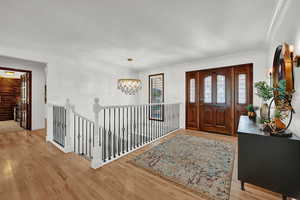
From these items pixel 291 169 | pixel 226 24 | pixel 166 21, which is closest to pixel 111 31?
pixel 166 21

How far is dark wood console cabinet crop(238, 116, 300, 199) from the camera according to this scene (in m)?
1.24

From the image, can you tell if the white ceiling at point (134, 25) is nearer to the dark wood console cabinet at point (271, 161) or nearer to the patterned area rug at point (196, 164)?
the dark wood console cabinet at point (271, 161)

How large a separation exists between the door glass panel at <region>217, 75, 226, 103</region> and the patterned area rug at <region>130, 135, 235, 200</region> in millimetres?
1397

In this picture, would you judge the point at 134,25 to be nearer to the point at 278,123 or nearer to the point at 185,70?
the point at 278,123

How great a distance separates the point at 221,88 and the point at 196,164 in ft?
9.06

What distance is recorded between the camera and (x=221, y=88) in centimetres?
398

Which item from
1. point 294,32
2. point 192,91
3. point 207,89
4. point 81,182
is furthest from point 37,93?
point 294,32

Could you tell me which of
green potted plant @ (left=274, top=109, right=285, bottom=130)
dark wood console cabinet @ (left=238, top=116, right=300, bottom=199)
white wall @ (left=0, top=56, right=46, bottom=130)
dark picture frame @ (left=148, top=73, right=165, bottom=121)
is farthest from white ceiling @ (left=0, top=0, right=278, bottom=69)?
dark picture frame @ (left=148, top=73, right=165, bottom=121)

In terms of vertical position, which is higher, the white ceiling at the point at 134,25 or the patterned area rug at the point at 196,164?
the white ceiling at the point at 134,25

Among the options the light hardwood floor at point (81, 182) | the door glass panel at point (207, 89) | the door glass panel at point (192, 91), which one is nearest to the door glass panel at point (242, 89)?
the door glass panel at point (207, 89)

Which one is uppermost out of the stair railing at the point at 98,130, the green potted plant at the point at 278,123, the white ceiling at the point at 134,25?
the white ceiling at the point at 134,25

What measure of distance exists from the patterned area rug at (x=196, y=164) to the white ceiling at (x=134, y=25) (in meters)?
2.46

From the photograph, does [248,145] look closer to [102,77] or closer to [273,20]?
[273,20]

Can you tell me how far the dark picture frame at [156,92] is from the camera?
5.31m
